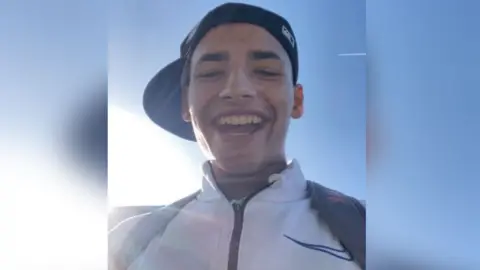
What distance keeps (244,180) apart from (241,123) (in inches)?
6.1

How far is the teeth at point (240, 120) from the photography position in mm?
1487

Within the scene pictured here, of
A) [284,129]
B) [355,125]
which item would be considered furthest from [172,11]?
[355,125]

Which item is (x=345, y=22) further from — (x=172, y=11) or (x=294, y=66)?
(x=172, y=11)

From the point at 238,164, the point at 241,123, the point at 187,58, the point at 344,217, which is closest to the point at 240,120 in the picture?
the point at 241,123

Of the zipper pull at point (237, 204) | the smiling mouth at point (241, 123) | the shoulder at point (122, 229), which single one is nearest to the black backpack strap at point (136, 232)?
the shoulder at point (122, 229)

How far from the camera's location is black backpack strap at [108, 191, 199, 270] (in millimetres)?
1534

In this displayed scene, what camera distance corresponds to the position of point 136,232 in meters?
1.54

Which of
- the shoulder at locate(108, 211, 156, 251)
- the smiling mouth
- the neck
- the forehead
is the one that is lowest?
the shoulder at locate(108, 211, 156, 251)

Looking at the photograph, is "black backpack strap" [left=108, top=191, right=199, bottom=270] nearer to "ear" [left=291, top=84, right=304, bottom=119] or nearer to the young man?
the young man

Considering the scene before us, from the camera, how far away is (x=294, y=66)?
4.87 feet

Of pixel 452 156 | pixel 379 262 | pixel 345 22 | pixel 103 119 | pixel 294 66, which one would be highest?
pixel 345 22

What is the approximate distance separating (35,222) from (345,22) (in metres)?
1.03

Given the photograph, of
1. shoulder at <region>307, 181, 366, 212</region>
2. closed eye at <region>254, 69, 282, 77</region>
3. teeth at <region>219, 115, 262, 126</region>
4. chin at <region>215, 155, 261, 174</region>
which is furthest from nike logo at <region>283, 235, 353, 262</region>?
closed eye at <region>254, 69, 282, 77</region>

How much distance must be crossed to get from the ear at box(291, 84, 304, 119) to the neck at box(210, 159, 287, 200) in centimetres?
13
